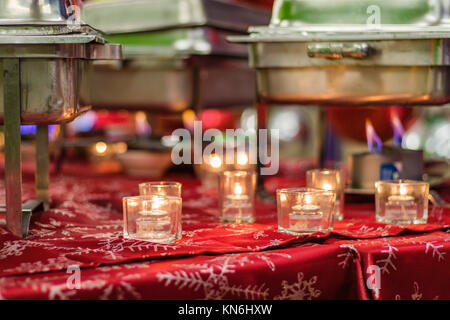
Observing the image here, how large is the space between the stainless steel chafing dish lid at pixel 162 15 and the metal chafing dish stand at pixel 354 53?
0.61m

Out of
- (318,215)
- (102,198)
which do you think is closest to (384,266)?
(318,215)

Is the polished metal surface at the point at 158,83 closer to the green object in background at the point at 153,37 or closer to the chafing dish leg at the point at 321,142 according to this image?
the green object in background at the point at 153,37

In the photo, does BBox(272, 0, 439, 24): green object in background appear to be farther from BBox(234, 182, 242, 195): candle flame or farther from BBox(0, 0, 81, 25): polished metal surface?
BBox(0, 0, 81, 25): polished metal surface

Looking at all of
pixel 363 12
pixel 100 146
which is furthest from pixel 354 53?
pixel 100 146

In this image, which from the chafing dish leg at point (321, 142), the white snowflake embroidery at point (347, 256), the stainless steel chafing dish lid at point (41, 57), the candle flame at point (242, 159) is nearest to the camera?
the white snowflake embroidery at point (347, 256)

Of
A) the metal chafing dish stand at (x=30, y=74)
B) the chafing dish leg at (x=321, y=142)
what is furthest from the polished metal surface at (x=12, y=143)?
the chafing dish leg at (x=321, y=142)

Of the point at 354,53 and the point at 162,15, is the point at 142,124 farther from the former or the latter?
the point at 354,53

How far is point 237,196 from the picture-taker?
4.62 ft

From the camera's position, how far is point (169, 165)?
2240 millimetres

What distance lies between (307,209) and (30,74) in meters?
0.58

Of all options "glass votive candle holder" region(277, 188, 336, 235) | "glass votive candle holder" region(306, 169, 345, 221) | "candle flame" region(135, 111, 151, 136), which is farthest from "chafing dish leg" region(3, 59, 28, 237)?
"candle flame" region(135, 111, 151, 136)

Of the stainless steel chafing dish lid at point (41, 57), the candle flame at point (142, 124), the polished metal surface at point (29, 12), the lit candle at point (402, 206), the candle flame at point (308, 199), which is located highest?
the polished metal surface at point (29, 12)

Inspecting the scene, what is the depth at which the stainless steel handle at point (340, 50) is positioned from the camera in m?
1.46

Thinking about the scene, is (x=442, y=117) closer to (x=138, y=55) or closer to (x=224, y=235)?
(x=138, y=55)
